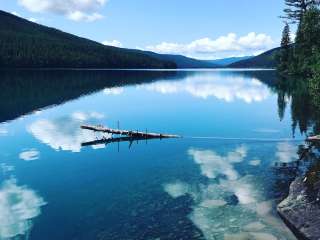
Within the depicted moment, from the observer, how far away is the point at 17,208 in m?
27.3

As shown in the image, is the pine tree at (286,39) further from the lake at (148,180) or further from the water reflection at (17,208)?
the water reflection at (17,208)

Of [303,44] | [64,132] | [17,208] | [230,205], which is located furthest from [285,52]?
[17,208]

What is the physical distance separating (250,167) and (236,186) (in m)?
6.12

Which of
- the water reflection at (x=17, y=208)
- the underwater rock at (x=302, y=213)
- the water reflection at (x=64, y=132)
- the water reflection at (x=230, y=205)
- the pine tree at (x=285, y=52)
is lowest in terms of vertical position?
the water reflection at (x=17, y=208)

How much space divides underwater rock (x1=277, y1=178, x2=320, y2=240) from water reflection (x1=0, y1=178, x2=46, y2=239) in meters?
15.8

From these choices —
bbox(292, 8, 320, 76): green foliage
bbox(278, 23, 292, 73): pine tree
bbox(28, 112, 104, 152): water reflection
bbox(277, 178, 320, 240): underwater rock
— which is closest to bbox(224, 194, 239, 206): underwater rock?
bbox(277, 178, 320, 240): underwater rock

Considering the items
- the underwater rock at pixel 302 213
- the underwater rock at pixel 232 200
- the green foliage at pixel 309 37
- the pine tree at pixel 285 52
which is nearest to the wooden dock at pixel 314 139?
the underwater rock at pixel 302 213

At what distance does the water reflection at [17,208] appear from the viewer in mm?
23938

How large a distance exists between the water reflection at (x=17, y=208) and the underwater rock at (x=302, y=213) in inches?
624

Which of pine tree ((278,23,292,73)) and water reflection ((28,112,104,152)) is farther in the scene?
pine tree ((278,23,292,73))

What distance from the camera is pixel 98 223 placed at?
24.5 m

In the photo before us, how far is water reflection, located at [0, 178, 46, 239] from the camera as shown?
23938 millimetres

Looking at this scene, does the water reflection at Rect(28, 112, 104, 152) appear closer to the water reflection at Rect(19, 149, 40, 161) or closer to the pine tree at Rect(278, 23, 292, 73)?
the water reflection at Rect(19, 149, 40, 161)

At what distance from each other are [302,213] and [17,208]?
62.2 ft
